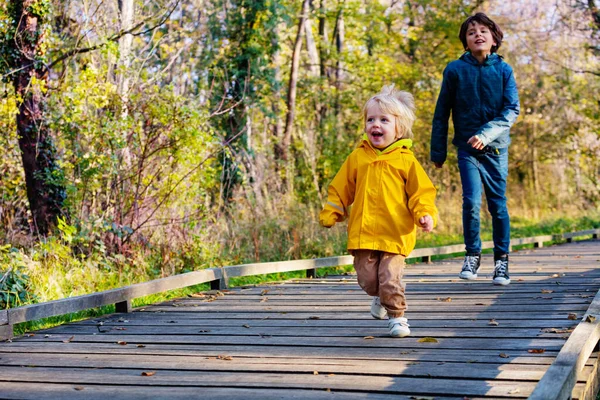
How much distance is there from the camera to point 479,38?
6688mm

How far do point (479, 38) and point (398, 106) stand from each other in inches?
87.7

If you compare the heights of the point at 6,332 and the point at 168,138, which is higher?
the point at 168,138

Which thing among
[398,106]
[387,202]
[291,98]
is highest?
[291,98]

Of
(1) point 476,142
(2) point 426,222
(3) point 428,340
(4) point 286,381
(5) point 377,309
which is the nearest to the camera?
(4) point 286,381

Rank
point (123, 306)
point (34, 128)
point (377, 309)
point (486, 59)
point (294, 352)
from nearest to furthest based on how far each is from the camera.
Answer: point (294, 352) → point (377, 309) → point (123, 306) → point (486, 59) → point (34, 128)

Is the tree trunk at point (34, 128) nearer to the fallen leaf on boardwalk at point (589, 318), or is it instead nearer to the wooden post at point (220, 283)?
the wooden post at point (220, 283)

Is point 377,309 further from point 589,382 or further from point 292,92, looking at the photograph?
point 292,92

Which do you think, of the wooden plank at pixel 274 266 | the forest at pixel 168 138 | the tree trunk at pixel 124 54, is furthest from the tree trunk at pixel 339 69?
the wooden plank at pixel 274 266

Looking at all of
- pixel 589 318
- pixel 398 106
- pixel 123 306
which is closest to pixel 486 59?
pixel 398 106

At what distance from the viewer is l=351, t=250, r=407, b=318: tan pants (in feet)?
15.4

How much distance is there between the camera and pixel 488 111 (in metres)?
6.78

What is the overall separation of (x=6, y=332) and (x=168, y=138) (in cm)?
441

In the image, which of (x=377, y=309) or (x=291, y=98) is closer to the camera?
(x=377, y=309)

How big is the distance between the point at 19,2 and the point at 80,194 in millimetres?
2271
